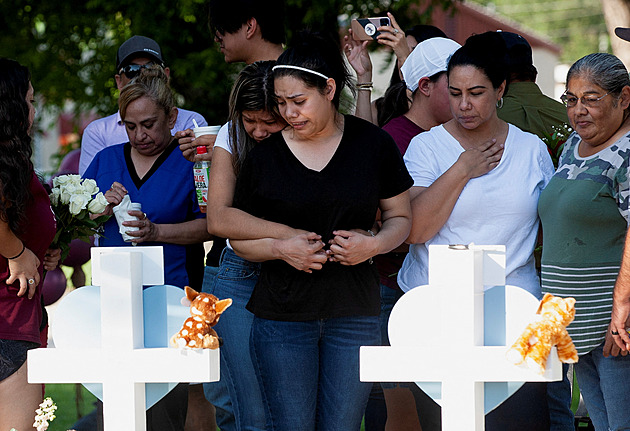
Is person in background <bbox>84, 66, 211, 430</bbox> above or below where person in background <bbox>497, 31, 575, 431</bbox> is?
below

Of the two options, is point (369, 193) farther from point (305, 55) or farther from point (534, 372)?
point (534, 372)

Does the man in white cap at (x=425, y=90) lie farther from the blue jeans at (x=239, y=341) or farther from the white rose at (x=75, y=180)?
the white rose at (x=75, y=180)

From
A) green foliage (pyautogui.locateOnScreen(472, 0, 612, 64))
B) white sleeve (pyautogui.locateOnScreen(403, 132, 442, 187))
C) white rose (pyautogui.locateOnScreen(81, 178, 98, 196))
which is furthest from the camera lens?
green foliage (pyautogui.locateOnScreen(472, 0, 612, 64))

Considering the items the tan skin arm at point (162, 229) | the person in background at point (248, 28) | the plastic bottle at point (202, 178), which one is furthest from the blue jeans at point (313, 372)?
the person in background at point (248, 28)

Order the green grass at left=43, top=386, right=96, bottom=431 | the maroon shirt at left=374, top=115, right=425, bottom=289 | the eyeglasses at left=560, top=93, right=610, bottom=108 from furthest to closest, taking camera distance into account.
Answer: the green grass at left=43, top=386, right=96, bottom=431 → the maroon shirt at left=374, top=115, right=425, bottom=289 → the eyeglasses at left=560, top=93, right=610, bottom=108

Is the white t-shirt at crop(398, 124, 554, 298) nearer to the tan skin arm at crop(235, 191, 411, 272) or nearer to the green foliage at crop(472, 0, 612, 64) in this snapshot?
the tan skin arm at crop(235, 191, 411, 272)

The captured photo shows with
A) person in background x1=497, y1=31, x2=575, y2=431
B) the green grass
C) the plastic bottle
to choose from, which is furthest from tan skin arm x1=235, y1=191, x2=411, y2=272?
the green grass

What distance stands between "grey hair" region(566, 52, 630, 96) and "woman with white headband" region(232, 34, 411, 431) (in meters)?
0.70

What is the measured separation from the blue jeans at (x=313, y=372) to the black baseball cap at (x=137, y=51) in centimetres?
196

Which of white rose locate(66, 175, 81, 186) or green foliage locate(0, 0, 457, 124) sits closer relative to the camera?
white rose locate(66, 175, 81, 186)

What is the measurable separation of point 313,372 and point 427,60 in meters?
1.39

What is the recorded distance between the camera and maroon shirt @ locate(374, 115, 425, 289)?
314 cm

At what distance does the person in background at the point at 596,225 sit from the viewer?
2545 mm

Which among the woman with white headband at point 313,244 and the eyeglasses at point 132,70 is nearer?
the woman with white headband at point 313,244
